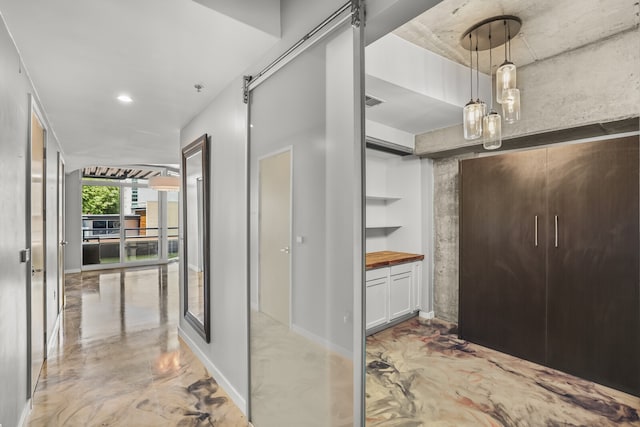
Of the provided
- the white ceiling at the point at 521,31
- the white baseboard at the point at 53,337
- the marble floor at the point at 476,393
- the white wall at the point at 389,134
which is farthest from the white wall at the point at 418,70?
the white baseboard at the point at 53,337

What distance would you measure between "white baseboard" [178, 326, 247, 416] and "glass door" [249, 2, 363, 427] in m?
0.19

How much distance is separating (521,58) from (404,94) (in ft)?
3.94

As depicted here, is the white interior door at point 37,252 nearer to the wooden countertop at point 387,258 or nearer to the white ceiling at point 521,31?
the white ceiling at point 521,31

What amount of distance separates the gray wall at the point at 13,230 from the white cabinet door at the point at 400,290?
11.0ft

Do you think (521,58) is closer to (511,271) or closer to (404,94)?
(404,94)

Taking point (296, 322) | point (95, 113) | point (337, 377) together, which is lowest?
point (337, 377)

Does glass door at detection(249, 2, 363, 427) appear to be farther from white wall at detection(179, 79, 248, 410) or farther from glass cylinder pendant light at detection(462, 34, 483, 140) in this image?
glass cylinder pendant light at detection(462, 34, 483, 140)

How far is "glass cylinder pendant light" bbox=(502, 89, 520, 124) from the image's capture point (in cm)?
229

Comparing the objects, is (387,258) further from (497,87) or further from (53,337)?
(53,337)

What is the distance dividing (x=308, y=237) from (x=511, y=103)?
6.00ft

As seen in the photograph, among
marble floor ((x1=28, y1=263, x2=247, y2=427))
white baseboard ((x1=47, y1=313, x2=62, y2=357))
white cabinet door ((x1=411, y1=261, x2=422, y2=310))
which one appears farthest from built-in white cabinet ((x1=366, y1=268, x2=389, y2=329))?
white baseboard ((x1=47, y1=313, x2=62, y2=357))

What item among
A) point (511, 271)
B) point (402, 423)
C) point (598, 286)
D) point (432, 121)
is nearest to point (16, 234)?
point (402, 423)

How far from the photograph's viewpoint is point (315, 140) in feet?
5.38

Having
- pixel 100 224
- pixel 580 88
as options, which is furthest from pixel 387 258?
pixel 100 224
